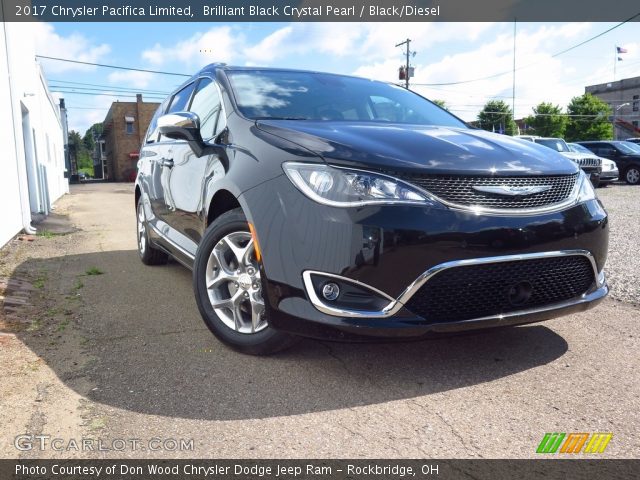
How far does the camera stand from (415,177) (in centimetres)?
248

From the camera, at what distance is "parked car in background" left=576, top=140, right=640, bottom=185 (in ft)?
61.8

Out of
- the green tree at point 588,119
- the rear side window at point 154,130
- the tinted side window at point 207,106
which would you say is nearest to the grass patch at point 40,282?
the rear side window at point 154,130

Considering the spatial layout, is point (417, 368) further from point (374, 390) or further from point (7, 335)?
point (7, 335)

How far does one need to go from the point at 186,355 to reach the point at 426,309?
1.46m

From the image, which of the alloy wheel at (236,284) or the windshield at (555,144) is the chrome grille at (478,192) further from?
the windshield at (555,144)

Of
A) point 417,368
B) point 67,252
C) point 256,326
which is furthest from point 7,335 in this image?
point 67,252

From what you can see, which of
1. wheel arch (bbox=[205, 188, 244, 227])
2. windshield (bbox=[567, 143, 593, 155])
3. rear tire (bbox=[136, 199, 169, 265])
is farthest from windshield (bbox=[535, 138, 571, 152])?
wheel arch (bbox=[205, 188, 244, 227])

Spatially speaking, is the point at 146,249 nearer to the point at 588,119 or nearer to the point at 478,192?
the point at 478,192

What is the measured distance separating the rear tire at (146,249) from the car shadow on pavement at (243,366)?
162cm

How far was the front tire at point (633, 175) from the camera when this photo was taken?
18870 mm

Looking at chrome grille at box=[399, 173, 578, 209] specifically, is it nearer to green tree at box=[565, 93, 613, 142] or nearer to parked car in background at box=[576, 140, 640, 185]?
parked car in background at box=[576, 140, 640, 185]

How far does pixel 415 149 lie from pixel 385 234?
51 centimetres

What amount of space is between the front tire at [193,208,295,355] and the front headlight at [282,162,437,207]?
51 centimetres

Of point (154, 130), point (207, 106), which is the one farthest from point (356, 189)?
point (154, 130)
